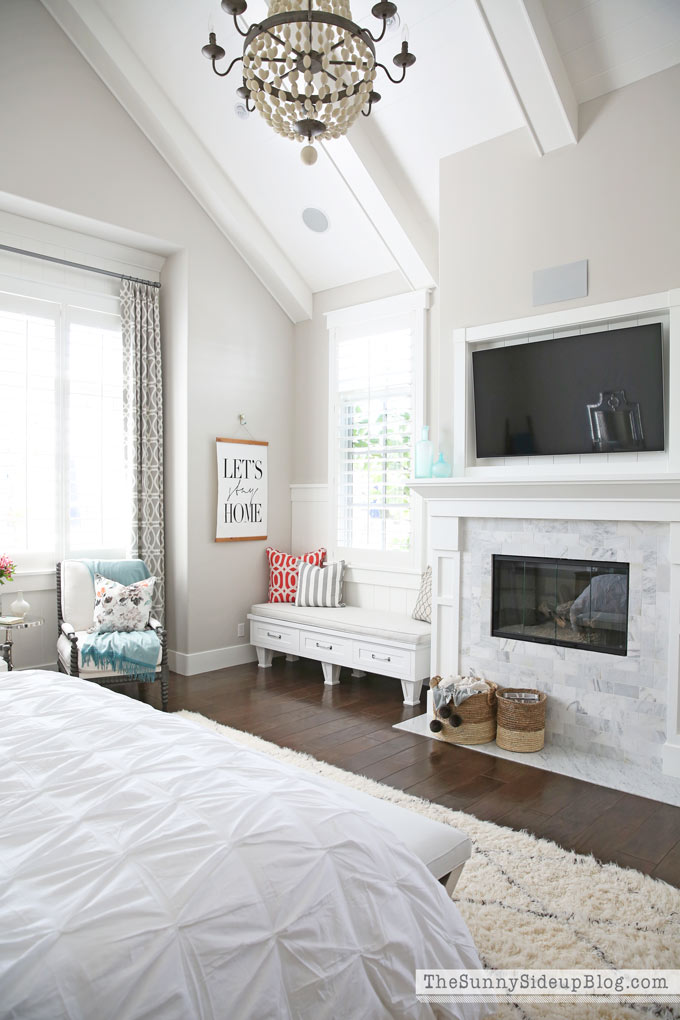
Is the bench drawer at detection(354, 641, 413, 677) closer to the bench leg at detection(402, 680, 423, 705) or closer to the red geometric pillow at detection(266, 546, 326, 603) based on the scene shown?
the bench leg at detection(402, 680, 423, 705)

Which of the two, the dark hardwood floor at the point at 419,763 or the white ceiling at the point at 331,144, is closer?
the dark hardwood floor at the point at 419,763

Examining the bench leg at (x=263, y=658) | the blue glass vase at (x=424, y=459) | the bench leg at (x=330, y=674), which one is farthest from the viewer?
the bench leg at (x=263, y=658)

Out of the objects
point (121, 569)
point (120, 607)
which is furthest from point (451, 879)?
point (121, 569)

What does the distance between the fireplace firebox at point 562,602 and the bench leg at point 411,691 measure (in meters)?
0.72

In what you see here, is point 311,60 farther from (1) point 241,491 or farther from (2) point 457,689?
(1) point 241,491

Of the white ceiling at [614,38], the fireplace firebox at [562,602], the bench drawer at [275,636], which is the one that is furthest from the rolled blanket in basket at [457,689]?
the white ceiling at [614,38]

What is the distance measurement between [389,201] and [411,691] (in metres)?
3.17

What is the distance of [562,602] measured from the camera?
371cm

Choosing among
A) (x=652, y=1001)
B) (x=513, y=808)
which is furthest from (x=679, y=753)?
(x=652, y=1001)

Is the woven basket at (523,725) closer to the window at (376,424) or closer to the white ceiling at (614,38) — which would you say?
the window at (376,424)

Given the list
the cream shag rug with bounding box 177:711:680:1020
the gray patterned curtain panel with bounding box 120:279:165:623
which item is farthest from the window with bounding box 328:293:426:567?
the cream shag rug with bounding box 177:711:680:1020

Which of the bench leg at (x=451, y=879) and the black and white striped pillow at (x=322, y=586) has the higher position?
the black and white striped pillow at (x=322, y=586)

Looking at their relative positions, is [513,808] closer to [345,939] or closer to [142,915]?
[345,939]

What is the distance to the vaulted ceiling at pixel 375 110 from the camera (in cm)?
325
